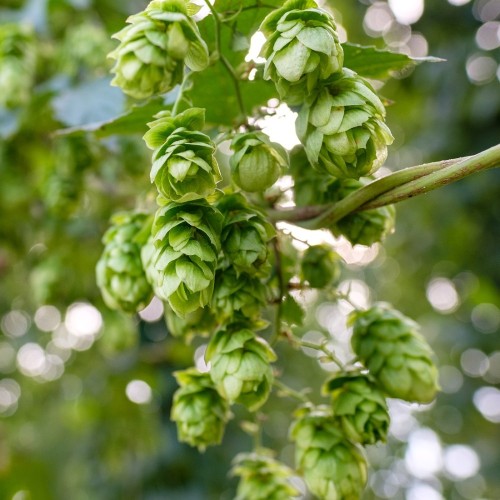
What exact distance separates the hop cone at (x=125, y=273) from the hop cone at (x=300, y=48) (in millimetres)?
420

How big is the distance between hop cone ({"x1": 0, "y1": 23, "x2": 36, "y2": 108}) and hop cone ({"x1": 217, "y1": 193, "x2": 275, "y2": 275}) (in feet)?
3.69

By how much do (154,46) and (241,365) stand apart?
0.48m

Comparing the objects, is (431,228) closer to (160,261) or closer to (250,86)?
(250,86)

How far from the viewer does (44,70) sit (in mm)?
2289

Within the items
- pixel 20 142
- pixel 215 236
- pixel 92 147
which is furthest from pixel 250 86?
pixel 20 142

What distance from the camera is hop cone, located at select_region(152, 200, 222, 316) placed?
0.87m

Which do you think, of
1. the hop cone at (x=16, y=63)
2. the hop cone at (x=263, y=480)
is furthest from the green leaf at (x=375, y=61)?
the hop cone at (x=16, y=63)

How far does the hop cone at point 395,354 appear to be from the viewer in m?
1.14

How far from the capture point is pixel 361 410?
1.09 m

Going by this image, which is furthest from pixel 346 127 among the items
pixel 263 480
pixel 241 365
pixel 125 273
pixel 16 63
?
pixel 16 63

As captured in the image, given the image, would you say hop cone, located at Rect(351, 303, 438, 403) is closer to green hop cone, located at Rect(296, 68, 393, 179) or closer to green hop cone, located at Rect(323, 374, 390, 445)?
green hop cone, located at Rect(323, 374, 390, 445)

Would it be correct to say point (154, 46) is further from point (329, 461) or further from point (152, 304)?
point (152, 304)

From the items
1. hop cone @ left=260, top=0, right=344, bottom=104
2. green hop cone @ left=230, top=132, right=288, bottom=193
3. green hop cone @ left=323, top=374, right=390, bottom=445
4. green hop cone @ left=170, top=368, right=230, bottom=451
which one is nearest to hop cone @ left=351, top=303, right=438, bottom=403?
green hop cone @ left=323, top=374, right=390, bottom=445

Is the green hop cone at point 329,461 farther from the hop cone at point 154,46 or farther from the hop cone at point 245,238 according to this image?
the hop cone at point 154,46
